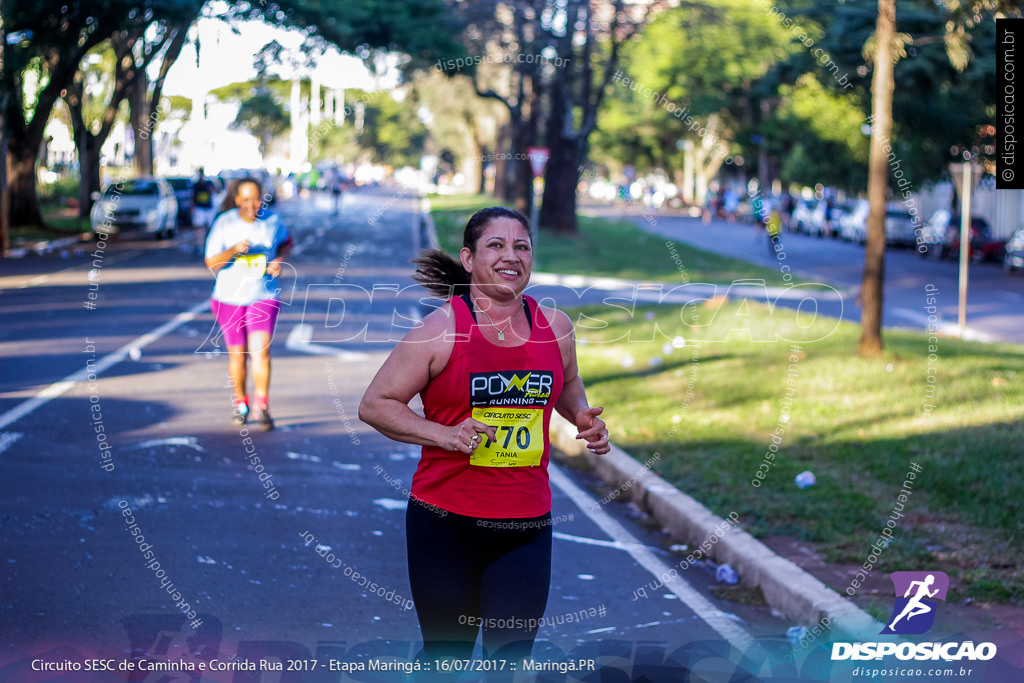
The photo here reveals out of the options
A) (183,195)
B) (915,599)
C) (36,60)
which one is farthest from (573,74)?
(915,599)

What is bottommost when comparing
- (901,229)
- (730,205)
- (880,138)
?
(901,229)

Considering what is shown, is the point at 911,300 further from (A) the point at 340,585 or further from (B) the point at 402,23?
(A) the point at 340,585

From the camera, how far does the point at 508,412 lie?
3.77 meters

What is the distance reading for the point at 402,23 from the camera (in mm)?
32375

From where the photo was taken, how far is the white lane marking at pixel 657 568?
566 centimetres

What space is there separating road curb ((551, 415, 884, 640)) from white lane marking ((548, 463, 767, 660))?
317 mm

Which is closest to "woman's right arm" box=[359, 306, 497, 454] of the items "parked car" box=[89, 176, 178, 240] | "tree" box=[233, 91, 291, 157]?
"parked car" box=[89, 176, 178, 240]

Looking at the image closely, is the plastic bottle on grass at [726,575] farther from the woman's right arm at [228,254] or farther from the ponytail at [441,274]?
the woman's right arm at [228,254]

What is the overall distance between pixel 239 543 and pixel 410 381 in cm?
334

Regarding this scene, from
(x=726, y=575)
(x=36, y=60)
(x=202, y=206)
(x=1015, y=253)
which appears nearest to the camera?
(x=726, y=575)

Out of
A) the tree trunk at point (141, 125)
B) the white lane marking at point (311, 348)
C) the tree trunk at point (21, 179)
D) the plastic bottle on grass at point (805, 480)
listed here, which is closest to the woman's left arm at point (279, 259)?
the plastic bottle on grass at point (805, 480)

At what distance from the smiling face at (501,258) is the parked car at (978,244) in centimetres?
3903

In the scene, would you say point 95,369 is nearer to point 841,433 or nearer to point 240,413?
point 240,413

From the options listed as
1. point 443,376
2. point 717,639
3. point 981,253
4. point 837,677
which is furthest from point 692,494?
point 981,253
